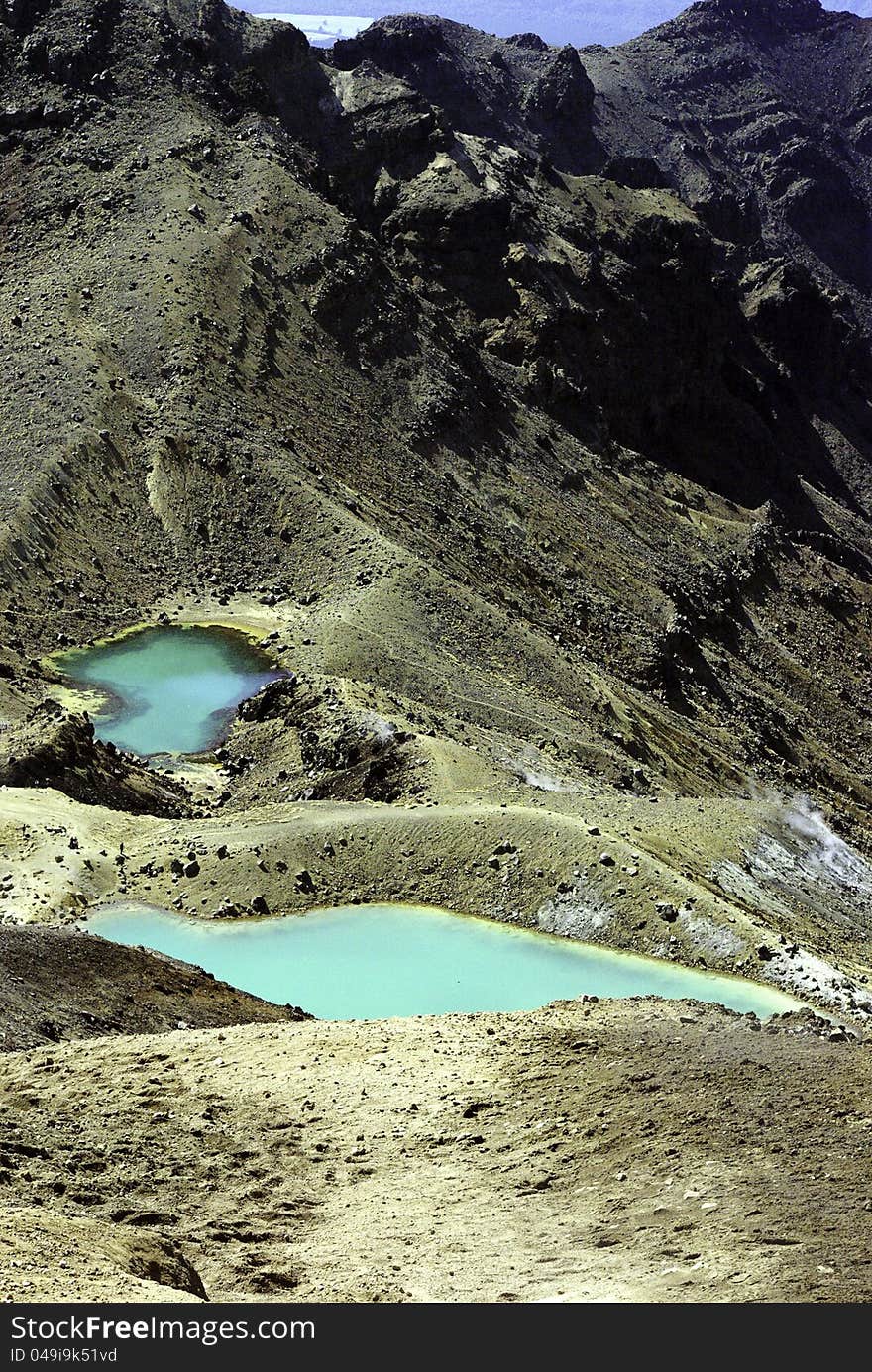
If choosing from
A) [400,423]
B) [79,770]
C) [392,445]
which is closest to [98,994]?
[79,770]

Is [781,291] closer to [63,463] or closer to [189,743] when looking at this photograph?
[63,463]

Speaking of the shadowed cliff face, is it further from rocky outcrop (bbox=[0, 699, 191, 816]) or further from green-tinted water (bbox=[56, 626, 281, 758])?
rocky outcrop (bbox=[0, 699, 191, 816])

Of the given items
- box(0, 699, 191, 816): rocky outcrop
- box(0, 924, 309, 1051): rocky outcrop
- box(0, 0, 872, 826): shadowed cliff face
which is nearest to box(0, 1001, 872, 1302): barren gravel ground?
box(0, 924, 309, 1051): rocky outcrop

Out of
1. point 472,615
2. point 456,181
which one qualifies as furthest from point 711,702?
point 456,181

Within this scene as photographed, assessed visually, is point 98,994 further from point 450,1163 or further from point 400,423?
point 400,423

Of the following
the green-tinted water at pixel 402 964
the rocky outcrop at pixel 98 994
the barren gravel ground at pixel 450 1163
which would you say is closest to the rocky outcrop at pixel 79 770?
the green-tinted water at pixel 402 964

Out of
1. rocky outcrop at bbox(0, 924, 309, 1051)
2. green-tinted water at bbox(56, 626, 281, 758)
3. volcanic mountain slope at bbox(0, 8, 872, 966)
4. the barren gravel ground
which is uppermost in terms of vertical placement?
volcanic mountain slope at bbox(0, 8, 872, 966)

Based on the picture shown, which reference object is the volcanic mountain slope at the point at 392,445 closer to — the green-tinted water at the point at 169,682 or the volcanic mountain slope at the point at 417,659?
the volcanic mountain slope at the point at 417,659
